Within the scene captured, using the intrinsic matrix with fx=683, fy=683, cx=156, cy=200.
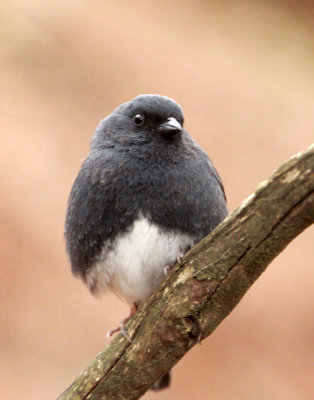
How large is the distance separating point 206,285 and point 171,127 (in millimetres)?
1278

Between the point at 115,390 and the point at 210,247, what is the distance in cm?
96

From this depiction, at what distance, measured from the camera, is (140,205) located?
12.6 feet

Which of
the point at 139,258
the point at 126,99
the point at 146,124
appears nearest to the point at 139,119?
the point at 146,124

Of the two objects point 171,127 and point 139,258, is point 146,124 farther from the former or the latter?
point 139,258

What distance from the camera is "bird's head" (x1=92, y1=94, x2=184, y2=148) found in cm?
416

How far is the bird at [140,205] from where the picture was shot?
12.6 feet

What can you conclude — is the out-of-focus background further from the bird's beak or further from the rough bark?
the rough bark

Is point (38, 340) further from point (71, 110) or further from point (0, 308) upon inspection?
point (71, 110)

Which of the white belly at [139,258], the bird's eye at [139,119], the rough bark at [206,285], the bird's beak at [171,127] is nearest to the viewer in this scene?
the rough bark at [206,285]

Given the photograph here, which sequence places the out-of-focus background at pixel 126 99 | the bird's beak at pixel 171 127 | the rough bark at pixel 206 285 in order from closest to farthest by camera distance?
the rough bark at pixel 206 285 < the bird's beak at pixel 171 127 < the out-of-focus background at pixel 126 99

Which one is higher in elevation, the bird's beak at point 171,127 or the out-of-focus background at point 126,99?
the out-of-focus background at point 126,99

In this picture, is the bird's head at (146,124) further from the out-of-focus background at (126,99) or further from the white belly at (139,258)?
the out-of-focus background at (126,99)

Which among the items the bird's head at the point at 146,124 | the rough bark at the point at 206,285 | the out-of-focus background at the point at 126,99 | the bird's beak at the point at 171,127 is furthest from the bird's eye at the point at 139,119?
the out-of-focus background at the point at 126,99

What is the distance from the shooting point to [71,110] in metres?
7.96
